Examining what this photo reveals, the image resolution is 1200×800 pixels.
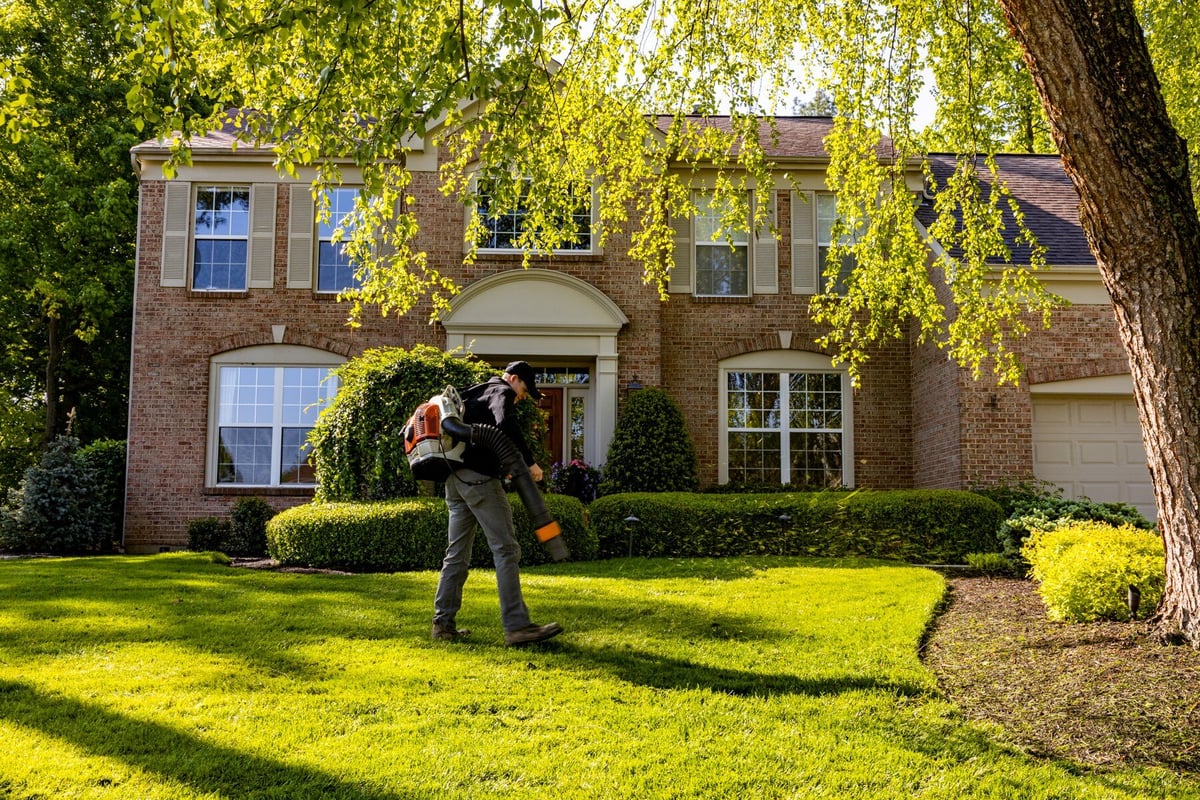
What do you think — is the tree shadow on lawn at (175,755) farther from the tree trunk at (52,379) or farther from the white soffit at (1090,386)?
the tree trunk at (52,379)

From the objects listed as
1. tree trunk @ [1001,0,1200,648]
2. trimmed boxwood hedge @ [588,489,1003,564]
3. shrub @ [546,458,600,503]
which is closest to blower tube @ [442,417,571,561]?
tree trunk @ [1001,0,1200,648]

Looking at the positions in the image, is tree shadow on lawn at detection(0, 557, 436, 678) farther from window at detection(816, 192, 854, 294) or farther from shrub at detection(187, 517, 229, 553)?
window at detection(816, 192, 854, 294)

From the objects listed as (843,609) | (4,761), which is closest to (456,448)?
(4,761)

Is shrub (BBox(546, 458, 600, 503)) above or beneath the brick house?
beneath

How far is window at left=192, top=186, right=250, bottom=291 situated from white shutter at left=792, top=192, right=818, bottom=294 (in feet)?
30.1

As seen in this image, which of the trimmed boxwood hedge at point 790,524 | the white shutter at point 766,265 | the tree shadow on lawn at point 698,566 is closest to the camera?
the tree shadow on lawn at point 698,566

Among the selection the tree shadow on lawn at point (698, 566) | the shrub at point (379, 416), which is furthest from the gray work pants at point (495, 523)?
the shrub at point (379, 416)

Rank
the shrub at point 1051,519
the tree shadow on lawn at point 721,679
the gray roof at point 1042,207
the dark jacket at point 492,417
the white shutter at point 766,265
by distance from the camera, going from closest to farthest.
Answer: the tree shadow on lawn at point 721,679
the dark jacket at point 492,417
the shrub at point 1051,519
the gray roof at point 1042,207
the white shutter at point 766,265

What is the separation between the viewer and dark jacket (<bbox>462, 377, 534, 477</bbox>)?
580 centimetres

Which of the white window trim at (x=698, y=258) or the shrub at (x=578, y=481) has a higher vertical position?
the white window trim at (x=698, y=258)

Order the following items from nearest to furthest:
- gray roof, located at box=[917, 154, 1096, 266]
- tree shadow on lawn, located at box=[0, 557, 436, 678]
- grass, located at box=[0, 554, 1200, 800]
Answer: grass, located at box=[0, 554, 1200, 800], tree shadow on lawn, located at box=[0, 557, 436, 678], gray roof, located at box=[917, 154, 1096, 266]

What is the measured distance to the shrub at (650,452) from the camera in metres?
14.3

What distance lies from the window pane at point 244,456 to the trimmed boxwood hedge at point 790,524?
20.8ft

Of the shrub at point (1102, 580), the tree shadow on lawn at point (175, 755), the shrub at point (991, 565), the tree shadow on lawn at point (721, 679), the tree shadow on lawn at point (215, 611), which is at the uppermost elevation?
the shrub at point (1102, 580)
